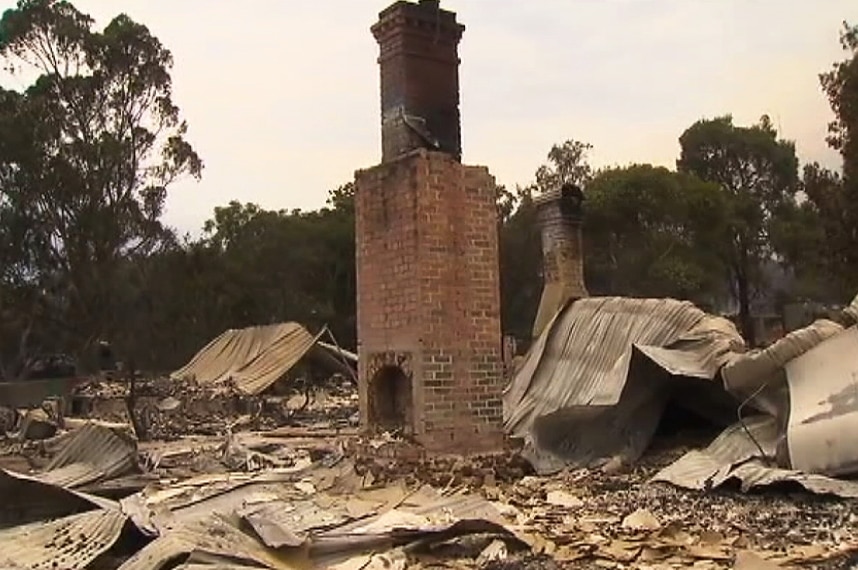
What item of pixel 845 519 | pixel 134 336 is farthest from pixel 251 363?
pixel 845 519

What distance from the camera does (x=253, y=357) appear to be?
1969 cm

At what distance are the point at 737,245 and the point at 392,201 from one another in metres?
28.0

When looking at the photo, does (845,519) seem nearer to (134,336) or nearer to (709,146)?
(134,336)

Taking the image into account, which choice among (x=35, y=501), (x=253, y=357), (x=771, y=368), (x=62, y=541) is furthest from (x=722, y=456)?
(x=253, y=357)

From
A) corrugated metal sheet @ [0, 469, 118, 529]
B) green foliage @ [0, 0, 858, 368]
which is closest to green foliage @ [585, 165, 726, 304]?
green foliage @ [0, 0, 858, 368]

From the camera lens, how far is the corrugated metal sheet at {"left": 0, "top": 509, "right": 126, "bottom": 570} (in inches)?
184

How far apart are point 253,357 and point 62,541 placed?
14912 mm

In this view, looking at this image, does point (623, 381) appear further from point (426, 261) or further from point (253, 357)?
point (253, 357)

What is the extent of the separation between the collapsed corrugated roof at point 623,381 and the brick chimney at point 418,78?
247 cm

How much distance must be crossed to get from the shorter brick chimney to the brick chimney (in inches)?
235

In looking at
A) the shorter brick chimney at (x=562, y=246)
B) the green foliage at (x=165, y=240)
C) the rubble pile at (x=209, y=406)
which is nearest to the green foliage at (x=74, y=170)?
the green foliage at (x=165, y=240)

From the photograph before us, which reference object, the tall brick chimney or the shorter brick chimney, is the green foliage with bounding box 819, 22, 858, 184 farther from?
the tall brick chimney

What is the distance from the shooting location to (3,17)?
27.7 m

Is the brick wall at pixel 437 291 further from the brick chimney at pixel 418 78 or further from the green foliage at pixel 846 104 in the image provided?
the green foliage at pixel 846 104
